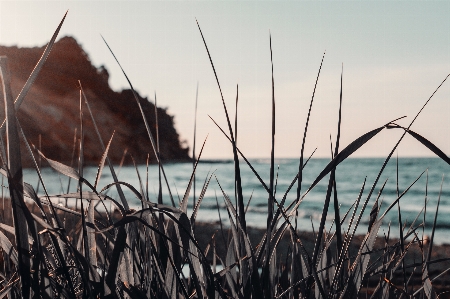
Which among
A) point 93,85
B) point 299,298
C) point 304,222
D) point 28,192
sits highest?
point 93,85

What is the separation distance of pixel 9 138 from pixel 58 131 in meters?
27.9

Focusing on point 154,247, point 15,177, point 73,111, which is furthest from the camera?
point 73,111

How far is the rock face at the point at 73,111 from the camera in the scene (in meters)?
26.8

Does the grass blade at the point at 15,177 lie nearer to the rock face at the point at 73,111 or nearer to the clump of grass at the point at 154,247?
the clump of grass at the point at 154,247

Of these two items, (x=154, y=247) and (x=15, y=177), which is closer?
(x=15, y=177)

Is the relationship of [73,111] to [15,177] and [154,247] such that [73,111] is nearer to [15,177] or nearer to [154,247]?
[154,247]

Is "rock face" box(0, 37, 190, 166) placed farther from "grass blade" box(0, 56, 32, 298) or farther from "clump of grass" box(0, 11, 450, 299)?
"grass blade" box(0, 56, 32, 298)

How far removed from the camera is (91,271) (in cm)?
58

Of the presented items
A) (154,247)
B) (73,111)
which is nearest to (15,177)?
(154,247)

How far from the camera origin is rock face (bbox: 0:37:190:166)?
88.1 ft

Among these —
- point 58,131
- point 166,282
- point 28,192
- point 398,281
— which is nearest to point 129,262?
point 166,282

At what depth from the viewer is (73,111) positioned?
2719 centimetres

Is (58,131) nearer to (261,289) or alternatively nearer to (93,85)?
(93,85)

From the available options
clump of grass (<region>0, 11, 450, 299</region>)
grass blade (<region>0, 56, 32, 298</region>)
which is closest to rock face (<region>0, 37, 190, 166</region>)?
clump of grass (<region>0, 11, 450, 299</region>)
